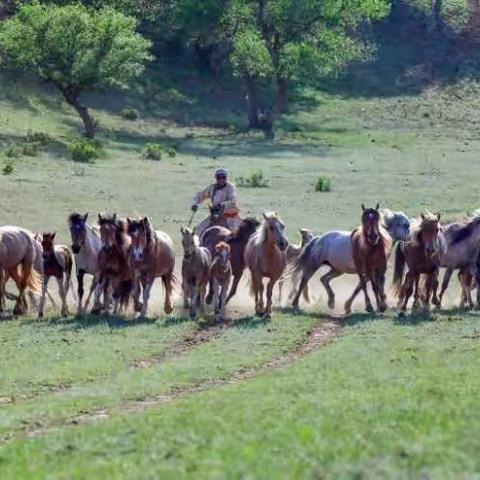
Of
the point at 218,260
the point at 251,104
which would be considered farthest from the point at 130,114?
the point at 218,260

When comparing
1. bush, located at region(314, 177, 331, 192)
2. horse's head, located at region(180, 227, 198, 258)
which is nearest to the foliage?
bush, located at region(314, 177, 331, 192)

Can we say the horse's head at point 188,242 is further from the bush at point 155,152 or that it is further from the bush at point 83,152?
the bush at point 155,152

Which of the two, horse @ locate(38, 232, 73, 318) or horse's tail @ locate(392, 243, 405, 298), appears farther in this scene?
horse's tail @ locate(392, 243, 405, 298)

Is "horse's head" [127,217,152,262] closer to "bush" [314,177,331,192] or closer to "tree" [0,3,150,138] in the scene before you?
"bush" [314,177,331,192]

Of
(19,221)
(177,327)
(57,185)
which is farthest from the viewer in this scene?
(57,185)

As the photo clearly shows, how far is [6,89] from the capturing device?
69.4 meters

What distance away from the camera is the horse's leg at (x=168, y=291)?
26.4 m

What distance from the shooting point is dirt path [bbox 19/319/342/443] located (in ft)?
48.6

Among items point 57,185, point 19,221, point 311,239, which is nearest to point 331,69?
point 57,185

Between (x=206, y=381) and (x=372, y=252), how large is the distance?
8.83 metres

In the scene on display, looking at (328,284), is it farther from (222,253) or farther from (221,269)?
(221,269)

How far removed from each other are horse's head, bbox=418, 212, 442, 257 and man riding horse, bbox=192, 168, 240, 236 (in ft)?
15.0

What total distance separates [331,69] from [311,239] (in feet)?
162

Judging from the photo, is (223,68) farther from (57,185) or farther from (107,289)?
(107,289)
